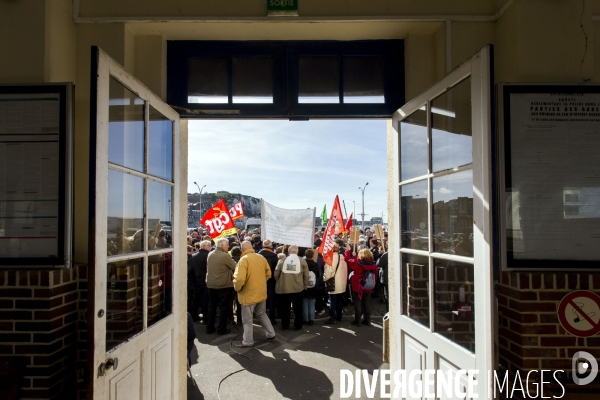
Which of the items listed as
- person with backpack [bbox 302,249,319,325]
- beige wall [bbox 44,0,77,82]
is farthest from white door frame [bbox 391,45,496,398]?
person with backpack [bbox 302,249,319,325]

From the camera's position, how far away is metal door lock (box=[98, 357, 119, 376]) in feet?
6.14

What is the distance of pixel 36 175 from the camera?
231 cm

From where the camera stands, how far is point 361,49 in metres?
3.11

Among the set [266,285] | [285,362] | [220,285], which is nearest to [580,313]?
[285,362]

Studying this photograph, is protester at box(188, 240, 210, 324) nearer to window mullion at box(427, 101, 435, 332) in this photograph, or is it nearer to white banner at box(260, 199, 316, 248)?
white banner at box(260, 199, 316, 248)

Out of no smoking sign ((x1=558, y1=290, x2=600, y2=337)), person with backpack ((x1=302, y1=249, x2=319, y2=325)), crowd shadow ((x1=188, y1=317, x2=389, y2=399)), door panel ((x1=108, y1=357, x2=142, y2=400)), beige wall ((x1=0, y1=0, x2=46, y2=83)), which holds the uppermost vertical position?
beige wall ((x1=0, y1=0, x2=46, y2=83))

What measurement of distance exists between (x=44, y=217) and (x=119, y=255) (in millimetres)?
578

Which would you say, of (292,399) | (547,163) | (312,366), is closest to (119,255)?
(547,163)

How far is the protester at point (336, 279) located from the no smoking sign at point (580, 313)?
209 inches

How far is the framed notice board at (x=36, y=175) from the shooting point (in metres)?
2.28

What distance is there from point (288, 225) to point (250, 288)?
2.00 metres

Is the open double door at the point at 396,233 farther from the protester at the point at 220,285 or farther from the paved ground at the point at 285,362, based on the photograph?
the protester at the point at 220,285

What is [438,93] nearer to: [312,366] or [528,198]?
[528,198]

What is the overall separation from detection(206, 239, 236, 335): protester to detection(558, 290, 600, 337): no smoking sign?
5.39 m
